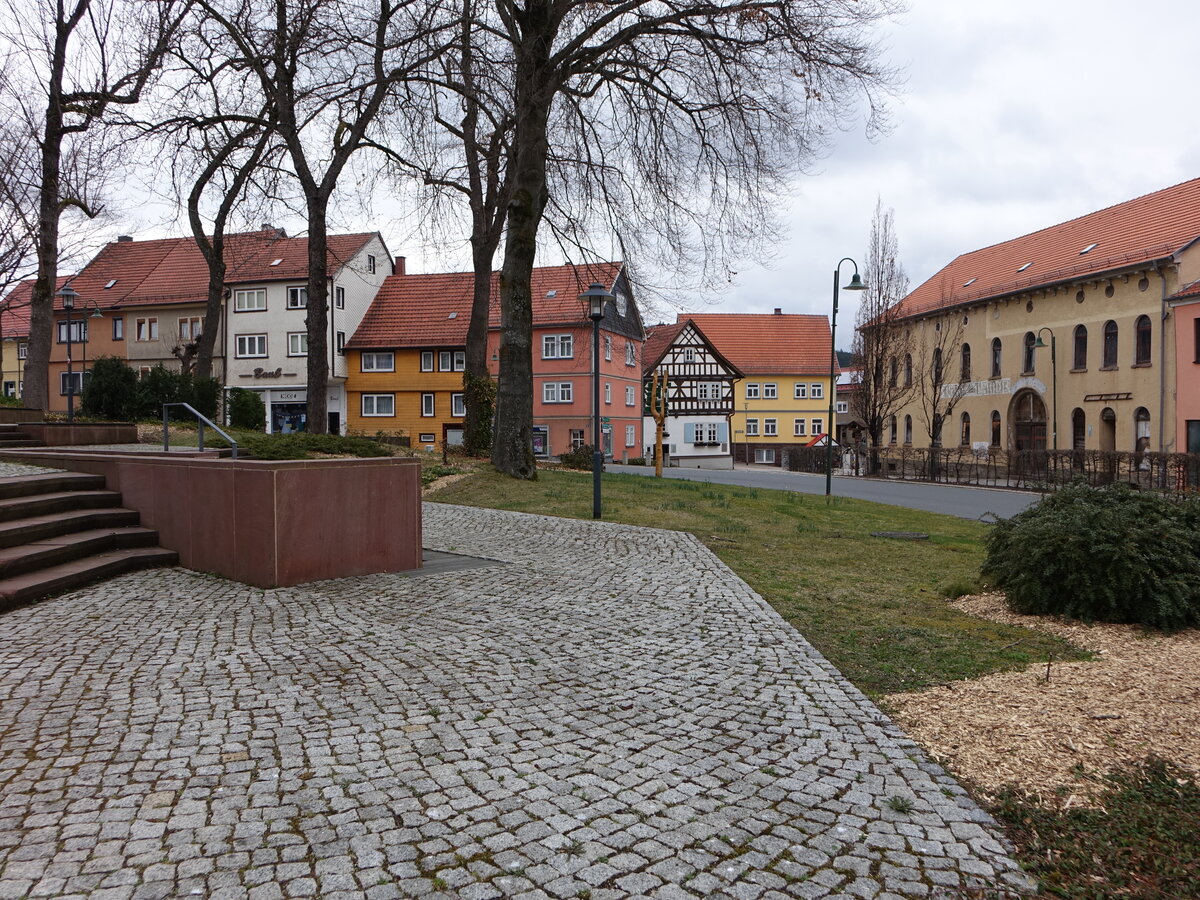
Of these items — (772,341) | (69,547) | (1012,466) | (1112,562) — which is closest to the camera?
(1112,562)

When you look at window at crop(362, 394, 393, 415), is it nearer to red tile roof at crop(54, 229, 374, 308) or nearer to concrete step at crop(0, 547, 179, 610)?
red tile roof at crop(54, 229, 374, 308)

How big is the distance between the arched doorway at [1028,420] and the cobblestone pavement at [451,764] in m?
43.4

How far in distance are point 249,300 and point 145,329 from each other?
6759 mm

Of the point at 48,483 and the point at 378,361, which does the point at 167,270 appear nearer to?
the point at 378,361

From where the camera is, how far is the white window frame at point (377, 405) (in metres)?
52.9

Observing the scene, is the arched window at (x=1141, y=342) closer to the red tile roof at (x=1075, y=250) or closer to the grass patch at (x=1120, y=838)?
the red tile roof at (x=1075, y=250)

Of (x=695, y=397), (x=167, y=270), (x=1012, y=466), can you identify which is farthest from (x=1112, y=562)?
(x=695, y=397)

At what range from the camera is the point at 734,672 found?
19.8ft

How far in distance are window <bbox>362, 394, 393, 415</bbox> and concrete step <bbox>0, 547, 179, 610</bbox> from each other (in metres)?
44.1

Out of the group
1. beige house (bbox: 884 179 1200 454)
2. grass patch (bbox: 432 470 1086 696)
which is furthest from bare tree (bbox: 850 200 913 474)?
grass patch (bbox: 432 470 1086 696)

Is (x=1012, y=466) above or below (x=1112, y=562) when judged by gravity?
below

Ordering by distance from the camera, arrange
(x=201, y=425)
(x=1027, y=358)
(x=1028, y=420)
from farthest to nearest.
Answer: (x=1028, y=420) < (x=1027, y=358) < (x=201, y=425)

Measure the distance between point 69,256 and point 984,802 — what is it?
28667 mm

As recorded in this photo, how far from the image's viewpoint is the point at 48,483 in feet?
32.5
